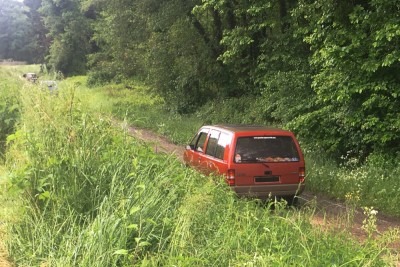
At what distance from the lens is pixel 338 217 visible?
5879 mm

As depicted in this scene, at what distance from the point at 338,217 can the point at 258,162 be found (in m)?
3.48

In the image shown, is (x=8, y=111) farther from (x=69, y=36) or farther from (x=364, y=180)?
(x=69, y=36)

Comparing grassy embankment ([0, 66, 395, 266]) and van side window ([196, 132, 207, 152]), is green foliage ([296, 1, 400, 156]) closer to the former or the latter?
van side window ([196, 132, 207, 152])

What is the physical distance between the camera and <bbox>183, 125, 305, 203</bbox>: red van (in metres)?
9.16

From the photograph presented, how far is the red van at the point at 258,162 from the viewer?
9.16 meters

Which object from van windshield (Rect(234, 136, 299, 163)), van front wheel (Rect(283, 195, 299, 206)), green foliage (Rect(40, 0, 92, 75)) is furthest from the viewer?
green foliage (Rect(40, 0, 92, 75))

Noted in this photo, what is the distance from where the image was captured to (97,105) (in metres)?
8.99

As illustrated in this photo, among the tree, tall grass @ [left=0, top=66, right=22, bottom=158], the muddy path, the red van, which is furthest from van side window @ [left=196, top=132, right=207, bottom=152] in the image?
the tree

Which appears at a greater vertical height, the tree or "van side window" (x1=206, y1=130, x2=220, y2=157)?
Answer: the tree

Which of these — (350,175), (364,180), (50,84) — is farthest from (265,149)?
(50,84)

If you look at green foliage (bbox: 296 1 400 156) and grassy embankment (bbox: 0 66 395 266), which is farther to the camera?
green foliage (bbox: 296 1 400 156)

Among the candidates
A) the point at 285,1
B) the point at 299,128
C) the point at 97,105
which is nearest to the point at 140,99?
the point at 285,1

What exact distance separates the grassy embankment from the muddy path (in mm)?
249

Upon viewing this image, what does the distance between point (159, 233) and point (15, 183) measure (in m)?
2.25
